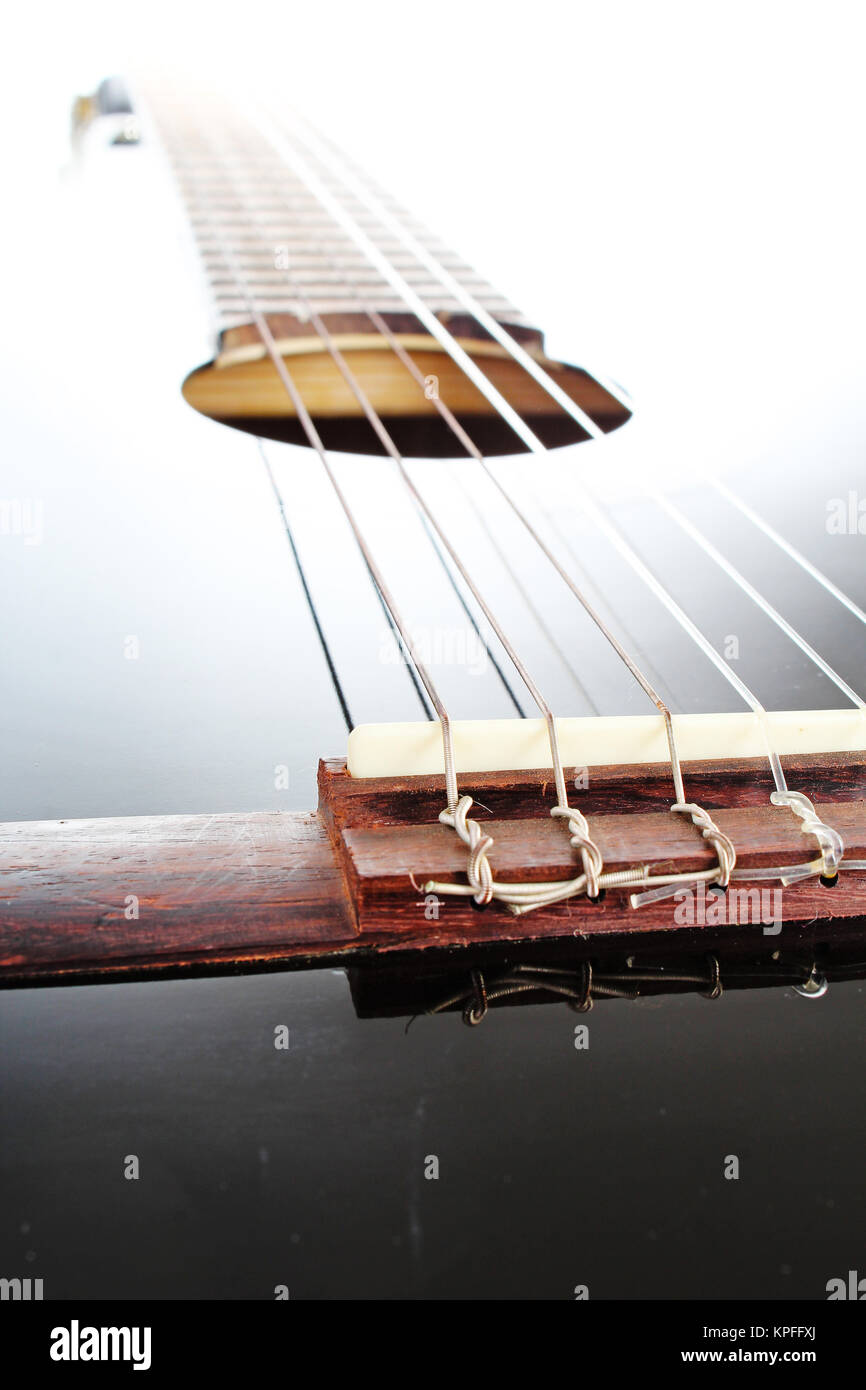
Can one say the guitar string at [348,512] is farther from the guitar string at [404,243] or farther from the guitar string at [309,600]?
the guitar string at [404,243]

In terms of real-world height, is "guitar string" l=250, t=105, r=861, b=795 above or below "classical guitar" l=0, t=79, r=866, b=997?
above

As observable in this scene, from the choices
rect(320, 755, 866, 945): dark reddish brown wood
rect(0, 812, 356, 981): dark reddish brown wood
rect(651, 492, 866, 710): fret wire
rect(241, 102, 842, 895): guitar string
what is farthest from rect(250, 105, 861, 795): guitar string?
rect(0, 812, 356, 981): dark reddish brown wood

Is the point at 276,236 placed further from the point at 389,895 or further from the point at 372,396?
the point at 389,895

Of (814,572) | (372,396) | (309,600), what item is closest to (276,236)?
(372,396)

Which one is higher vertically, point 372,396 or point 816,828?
point 372,396

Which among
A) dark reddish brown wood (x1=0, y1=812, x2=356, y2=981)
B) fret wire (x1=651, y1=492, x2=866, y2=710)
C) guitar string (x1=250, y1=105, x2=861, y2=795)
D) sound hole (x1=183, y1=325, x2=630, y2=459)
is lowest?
dark reddish brown wood (x1=0, y1=812, x2=356, y2=981)

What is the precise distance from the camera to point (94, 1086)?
489 millimetres

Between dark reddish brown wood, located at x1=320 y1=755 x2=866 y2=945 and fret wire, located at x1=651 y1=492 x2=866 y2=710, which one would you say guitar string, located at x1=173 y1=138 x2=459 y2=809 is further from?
fret wire, located at x1=651 y1=492 x2=866 y2=710

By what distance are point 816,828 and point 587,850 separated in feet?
0.49

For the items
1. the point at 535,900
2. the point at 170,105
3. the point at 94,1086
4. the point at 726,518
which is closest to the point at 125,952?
the point at 94,1086

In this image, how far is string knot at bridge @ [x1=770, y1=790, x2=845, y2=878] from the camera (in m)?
0.63

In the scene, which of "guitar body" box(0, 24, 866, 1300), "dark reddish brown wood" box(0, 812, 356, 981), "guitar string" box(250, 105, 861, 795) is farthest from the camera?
"guitar string" box(250, 105, 861, 795)

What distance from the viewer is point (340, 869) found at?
25.4 inches
